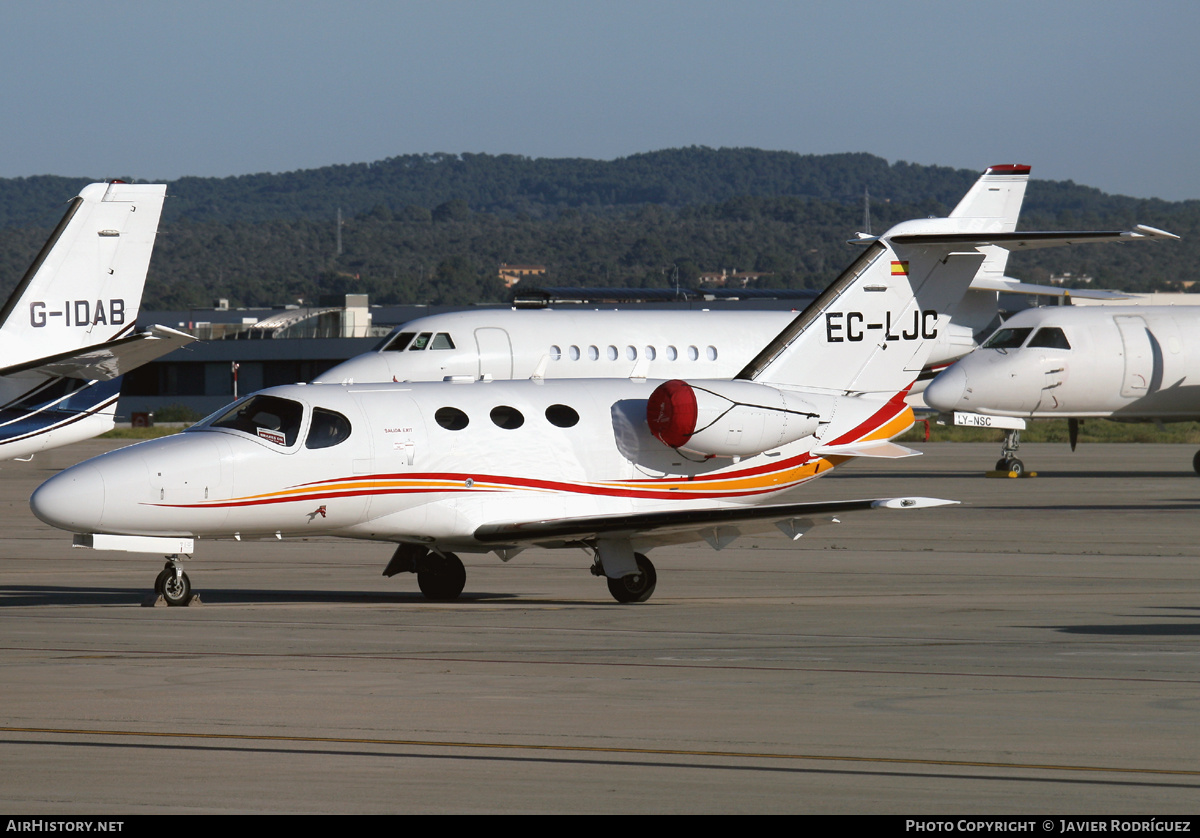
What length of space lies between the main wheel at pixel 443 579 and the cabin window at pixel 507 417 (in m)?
1.57

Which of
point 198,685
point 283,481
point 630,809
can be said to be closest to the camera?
point 630,809

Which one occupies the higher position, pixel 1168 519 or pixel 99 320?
pixel 99 320

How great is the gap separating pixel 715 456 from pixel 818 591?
74.6 inches

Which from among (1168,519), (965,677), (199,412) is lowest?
(199,412)

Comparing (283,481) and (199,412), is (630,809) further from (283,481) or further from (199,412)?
(199,412)

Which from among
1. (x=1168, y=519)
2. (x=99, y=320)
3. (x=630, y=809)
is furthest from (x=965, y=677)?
(x=99, y=320)

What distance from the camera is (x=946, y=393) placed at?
34.3 m

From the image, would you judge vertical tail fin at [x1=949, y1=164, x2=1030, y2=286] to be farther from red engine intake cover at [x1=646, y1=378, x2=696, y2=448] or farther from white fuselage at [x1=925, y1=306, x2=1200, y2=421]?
red engine intake cover at [x1=646, y1=378, x2=696, y2=448]

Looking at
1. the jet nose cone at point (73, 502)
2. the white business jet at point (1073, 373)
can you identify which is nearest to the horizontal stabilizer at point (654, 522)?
the jet nose cone at point (73, 502)

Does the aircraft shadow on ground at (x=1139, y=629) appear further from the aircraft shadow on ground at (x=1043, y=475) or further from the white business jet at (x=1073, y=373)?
the white business jet at (x=1073, y=373)

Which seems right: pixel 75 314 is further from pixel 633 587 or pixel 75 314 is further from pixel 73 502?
pixel 633 587

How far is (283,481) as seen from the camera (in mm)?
15164

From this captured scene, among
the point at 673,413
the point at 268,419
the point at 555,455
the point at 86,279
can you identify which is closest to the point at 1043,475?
the point at 86,279

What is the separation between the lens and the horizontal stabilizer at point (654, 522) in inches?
580
